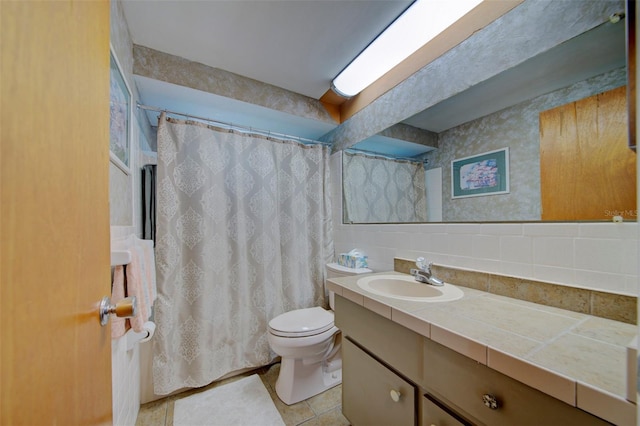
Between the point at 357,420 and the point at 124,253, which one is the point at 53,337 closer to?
the point at 124,253

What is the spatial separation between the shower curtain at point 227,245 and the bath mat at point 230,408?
0.33ft

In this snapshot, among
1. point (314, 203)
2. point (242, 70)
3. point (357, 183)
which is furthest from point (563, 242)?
point (242, 70)

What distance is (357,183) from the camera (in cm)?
197

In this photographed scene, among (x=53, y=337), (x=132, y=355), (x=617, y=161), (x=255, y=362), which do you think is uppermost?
(x=617, y=161)

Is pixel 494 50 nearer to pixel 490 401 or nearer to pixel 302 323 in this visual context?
pixel 490 401

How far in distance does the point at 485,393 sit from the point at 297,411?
125cm

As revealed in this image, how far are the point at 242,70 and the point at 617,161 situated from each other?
1899 millimetres

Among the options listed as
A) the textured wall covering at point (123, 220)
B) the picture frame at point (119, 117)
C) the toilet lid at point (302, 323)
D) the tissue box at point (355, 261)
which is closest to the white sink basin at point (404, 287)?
the tissue box at point (355, 261)

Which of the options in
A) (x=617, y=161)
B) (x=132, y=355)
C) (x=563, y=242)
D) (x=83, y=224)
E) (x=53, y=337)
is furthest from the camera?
(x=132, y=355)

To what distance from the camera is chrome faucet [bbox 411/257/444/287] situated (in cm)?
115

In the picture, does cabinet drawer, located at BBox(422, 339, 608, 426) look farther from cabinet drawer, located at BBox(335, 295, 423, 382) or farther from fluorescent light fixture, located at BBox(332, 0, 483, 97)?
fluorescent light fixture, located at BBox(332, 0, 483, 97)

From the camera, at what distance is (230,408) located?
1455mm

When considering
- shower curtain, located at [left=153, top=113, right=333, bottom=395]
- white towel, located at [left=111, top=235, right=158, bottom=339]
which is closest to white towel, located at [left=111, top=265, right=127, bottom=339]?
white towel, located at [left=111, top=235, right=158, bottom=339]

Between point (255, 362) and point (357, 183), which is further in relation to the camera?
point (357, 183)
